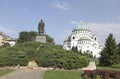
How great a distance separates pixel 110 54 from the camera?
171 feet

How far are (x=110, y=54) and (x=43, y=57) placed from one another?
19449 millimetres

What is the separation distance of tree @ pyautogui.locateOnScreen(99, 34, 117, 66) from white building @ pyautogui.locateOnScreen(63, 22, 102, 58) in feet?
278

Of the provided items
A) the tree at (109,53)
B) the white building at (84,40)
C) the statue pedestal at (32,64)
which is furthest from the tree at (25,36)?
the white building at (84,40)

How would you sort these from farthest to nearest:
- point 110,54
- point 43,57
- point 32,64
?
point 110,54 < point 43,57 < point 32,64

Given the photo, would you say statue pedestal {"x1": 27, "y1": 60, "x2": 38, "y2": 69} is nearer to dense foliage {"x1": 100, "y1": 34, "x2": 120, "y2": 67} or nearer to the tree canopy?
dense foliage {"x1": 100, "y1": 34, "x2": 120, "y2": 67}

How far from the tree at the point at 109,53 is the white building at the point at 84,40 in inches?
3334

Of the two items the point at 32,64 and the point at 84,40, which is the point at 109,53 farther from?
the point at 84,40

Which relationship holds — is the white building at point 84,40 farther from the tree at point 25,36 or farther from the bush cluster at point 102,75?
the bush cluster at point 102,75

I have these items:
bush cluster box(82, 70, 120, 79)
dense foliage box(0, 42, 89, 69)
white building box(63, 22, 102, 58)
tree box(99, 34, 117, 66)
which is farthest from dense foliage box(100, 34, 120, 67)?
white building box(63, 22, 102, 58)

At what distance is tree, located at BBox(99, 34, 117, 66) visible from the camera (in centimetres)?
5075

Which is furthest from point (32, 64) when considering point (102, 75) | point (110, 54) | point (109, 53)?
point (109, 53)

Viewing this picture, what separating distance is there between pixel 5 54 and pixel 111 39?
23.8m

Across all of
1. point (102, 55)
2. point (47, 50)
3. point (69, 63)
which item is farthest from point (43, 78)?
point (102, 55)

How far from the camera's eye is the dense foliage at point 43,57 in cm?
3512
